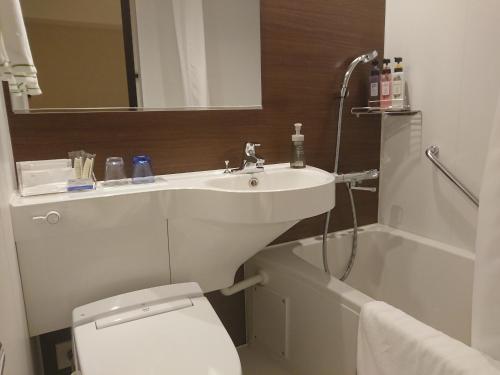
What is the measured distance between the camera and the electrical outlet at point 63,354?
1389 mm

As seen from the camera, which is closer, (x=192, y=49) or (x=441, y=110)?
(x=192, y=49)

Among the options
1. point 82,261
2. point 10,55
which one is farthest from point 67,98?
point 82,261

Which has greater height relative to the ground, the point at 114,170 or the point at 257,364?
the point at 114,170

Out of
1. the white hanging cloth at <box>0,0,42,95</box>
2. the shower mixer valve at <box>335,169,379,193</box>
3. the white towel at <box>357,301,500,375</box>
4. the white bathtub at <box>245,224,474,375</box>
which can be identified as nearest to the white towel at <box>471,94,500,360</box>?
the white towel at <box>357,301,500,375</box>

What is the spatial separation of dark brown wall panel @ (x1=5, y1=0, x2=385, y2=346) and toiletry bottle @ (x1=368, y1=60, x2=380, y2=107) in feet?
0.16

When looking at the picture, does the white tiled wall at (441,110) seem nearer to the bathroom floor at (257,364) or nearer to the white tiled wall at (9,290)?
the bathroom floor at (257,364)

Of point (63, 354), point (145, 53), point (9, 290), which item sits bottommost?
point (63, 354)

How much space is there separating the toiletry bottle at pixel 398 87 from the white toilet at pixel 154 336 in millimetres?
1205

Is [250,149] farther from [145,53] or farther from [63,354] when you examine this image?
[63,354]

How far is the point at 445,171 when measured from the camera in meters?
1.61

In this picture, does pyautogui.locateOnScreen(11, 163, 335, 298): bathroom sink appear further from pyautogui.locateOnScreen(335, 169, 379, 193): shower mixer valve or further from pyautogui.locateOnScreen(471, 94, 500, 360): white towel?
pyautogui.locateOnScreen(471, 94, 500, 360): white towel

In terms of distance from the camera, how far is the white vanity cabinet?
105 centimetres

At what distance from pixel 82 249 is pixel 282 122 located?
96 cm

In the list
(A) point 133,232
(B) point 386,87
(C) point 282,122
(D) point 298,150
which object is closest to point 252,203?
(A) point 133,232
